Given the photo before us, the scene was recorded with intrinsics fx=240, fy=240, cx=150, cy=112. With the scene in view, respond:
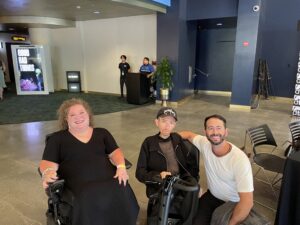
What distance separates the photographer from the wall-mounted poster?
907cm

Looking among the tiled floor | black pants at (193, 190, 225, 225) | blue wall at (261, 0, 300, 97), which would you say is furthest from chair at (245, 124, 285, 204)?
blue wall at (261, 0, 300, 97)

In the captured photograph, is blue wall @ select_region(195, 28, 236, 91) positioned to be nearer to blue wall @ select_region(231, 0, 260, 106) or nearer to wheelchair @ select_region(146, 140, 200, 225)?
blue wall @ select_region(231, 0, 260, 106)

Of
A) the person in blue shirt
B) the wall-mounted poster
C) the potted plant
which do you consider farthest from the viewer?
the wall-mounted poster

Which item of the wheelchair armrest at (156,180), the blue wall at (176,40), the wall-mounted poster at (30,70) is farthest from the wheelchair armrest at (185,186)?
the wall-mounted poster at (30,70)

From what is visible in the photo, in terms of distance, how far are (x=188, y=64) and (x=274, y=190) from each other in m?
5.80

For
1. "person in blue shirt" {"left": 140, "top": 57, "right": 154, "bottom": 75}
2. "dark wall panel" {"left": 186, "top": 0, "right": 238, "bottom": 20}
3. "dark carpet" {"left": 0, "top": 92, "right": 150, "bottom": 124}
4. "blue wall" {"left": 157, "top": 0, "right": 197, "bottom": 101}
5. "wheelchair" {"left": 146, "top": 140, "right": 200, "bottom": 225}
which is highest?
"dark wall panel" {"left": 186, "top": 0, "right": 238, "bottom": 20}

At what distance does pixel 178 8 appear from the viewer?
6590mm

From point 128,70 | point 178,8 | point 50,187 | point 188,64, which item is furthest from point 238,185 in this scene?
point 128,70

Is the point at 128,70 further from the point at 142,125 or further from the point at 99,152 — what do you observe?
the point at 99,152

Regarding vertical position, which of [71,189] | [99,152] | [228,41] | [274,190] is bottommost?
[274,190]

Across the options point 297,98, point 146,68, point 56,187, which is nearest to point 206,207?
point 56,187

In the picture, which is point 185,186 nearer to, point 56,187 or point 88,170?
point 88,170

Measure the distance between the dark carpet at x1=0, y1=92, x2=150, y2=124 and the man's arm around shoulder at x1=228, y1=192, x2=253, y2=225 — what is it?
5.25 metres

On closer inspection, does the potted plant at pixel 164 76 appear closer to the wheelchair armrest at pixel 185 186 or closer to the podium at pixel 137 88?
the podium at pixel 137 88
